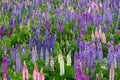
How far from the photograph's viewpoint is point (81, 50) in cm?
638

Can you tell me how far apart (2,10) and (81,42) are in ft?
12.3

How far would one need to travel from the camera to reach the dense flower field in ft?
18.9

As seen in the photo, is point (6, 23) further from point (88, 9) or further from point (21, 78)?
point (21, 78)

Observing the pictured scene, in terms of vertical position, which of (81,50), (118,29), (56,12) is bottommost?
(81,50)

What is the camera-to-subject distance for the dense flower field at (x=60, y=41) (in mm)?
5760

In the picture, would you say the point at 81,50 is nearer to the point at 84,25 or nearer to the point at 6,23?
the point at 84,25

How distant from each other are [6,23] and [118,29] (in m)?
2.68

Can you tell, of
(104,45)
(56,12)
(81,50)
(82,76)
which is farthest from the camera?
(56,12)

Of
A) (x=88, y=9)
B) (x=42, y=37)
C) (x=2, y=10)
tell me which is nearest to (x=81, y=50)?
(x=42, y=37)

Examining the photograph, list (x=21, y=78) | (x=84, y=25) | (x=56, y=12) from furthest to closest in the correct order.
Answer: (x=56, y=12) < (x=84, y=25) < (x=21, y=78)

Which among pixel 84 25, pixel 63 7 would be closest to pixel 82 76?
pixel 84 25

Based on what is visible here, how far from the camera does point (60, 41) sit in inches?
304

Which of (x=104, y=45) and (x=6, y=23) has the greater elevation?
(x=6, y=23)

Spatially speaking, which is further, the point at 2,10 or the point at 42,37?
the point at 2,10
